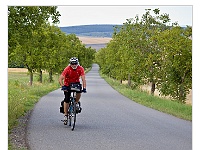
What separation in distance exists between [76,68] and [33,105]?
5691 mm

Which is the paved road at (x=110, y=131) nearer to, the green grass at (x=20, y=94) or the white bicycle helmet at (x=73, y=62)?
the green grass at (x=20, y=94)

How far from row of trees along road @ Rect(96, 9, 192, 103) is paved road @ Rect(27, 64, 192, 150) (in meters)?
1.11

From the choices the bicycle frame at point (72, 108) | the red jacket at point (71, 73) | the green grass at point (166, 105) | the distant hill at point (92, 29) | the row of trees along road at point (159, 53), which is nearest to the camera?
the distant hill at point (92, 29)

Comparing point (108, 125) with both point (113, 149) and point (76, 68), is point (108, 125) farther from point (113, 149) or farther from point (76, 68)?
point (113, 149)

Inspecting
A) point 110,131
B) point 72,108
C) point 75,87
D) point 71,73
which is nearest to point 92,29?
point 71,73

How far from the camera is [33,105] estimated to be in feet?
49.0

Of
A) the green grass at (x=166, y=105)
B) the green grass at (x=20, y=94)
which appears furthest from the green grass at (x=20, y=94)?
the green grass at (x=166, y=105)

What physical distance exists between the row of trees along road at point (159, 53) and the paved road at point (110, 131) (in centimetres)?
111

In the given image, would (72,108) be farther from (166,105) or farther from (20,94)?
(20,94)

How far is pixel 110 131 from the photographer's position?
987 cm

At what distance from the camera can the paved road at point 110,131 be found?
8328mm

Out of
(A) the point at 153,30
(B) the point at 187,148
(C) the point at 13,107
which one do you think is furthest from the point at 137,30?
(B) the point at 187,148

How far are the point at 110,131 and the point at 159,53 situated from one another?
8.95m
